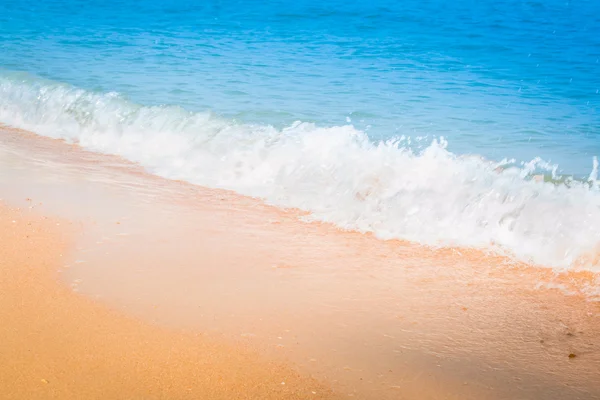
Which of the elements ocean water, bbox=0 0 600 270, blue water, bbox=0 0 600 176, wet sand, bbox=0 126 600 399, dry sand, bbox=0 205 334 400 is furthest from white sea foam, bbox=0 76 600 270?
dry sand, bbox=0 205 334 400

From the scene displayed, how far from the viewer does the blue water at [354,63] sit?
9156mm

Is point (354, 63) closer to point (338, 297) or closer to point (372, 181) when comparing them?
point (372, 181)

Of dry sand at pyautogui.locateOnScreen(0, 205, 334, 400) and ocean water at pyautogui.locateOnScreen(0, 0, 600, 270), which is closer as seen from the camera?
dry sand at pyautogui.locateOnScreen(0, 205, 334, 400)

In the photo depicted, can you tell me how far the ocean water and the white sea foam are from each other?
0.02m

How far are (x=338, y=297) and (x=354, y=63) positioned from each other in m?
10.5

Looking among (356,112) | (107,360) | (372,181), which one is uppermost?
(356,112)

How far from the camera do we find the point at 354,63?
14.1 m

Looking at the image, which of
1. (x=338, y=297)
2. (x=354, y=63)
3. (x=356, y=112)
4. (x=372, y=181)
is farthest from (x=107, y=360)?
(x=354, y=63)

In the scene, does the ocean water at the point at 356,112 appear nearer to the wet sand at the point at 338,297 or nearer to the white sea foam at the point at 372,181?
the white sea foam at the point at 372,181

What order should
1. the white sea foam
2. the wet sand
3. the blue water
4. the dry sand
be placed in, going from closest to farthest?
the dry sand < the wet sand < the white sea foam < the blue water

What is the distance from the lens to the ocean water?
5.84 metres

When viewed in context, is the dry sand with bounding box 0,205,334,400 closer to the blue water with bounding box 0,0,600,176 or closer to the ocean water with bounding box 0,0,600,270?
the ocean water with bounding box 0,0,600,270

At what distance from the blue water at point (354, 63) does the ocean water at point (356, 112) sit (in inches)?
2.2

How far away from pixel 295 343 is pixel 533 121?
6.88 m
